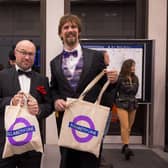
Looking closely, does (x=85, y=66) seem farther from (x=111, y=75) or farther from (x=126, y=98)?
(x=126, y=98)

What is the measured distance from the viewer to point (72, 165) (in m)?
2.33

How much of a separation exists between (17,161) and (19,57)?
2.25 feet

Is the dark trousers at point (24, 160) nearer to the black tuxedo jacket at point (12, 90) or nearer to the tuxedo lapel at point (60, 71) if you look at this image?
the black tuxedo jacket at point (12, 90)

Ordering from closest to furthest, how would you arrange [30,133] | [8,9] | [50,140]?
[30,133]
[50,140]
[8,9]

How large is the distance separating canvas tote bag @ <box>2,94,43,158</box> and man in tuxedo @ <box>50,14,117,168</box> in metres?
0.21

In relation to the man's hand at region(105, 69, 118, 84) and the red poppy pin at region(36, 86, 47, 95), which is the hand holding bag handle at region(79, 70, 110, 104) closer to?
the man's hand at region(105, 69, 118, 84)

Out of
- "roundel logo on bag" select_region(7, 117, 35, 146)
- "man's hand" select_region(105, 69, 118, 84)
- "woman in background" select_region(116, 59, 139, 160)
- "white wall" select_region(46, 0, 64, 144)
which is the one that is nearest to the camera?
"roundel logo on bag" select_region(7, 117, 35, 146)

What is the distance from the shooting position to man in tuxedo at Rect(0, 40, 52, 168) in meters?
2.27

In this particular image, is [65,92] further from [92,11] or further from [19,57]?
[92,11]

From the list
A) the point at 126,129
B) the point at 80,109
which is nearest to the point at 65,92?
the point at 80,109

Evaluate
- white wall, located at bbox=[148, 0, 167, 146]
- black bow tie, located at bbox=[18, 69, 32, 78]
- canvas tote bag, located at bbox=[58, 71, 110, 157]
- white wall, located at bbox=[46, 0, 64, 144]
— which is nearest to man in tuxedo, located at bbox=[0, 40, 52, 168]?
black bow tie, located at bbox=[18, 69, 32, 78]

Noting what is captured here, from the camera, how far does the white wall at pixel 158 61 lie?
5.82 m

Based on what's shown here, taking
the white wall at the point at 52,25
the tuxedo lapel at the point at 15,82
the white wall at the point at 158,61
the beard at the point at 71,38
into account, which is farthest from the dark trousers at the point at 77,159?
the white wall at the point at 158,61

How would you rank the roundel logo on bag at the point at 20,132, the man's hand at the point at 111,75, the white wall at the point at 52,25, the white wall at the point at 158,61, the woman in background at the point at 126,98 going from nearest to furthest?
the roundel logo on bag at the point at 20,132 → the man's hand at the point at 111,75 → the woman in background at the point at 126,98 → the white wall at the point at 52,25 → the white wall at the point at 158,61
